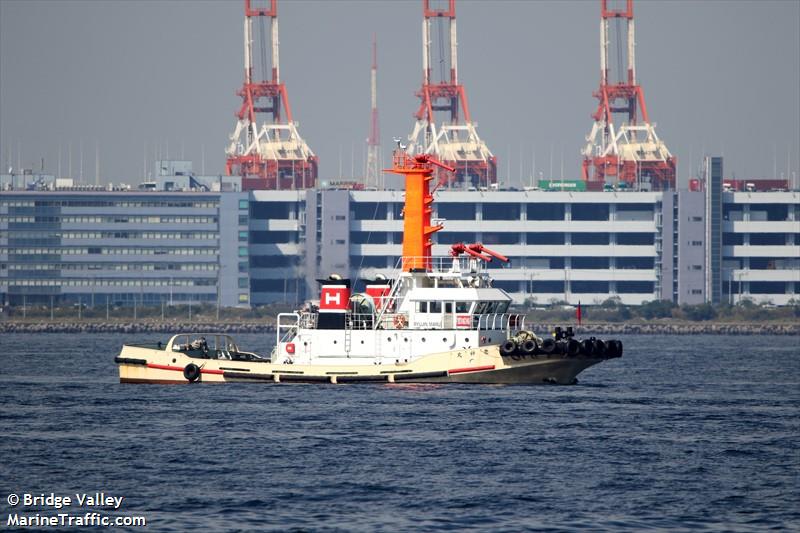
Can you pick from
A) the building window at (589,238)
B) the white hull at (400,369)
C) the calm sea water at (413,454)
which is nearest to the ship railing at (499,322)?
the white hull at (400,369)

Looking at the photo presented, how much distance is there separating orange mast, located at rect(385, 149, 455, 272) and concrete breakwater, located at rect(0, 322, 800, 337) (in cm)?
9719

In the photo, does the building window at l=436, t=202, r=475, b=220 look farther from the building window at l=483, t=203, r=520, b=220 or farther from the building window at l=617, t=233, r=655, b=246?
the building window at l=617, t=233, r=655, b=246

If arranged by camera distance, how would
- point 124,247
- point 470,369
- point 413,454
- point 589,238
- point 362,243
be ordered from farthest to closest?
point 362,243 → point 589,238 → point 124,247 → point 470,369 → point 413,454

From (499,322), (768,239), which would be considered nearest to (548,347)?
(499,322)

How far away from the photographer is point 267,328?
548 feet

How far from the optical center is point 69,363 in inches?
3398

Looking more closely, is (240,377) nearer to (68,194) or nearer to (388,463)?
(388,463)

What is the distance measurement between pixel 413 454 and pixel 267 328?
126 metres

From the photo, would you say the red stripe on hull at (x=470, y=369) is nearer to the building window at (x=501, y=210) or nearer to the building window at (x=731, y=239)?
the building window at (x=501, y=210)

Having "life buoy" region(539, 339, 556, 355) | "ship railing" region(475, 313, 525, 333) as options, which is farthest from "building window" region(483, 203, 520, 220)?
"life buoy" region(539, 339, 556, 355)

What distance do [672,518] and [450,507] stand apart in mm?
5186

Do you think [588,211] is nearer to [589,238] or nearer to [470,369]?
[589,238]

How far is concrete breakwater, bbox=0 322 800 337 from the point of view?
16350 centimetres

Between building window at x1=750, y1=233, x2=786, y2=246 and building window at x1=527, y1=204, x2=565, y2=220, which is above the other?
building window at x1=527, y1=204, x2=565, y2=220
